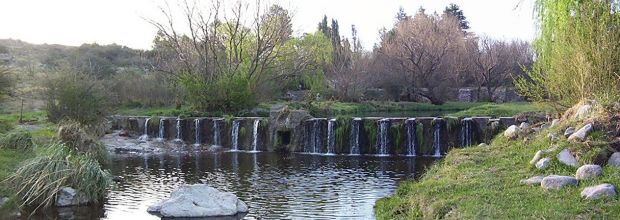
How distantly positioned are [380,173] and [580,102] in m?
5.69

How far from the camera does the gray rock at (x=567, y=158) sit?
8771mm

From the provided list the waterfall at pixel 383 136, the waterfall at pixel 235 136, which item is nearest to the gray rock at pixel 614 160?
the waterfall at pixel 383 136

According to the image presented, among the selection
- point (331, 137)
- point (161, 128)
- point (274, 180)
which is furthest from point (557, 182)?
point (161, 128)

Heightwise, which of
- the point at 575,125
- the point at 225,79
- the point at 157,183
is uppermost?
the point at 225,79

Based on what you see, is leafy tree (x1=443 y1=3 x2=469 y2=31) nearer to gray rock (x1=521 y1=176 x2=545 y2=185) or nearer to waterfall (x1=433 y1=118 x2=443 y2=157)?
waterfall (x1=433 y1=118 x2=443 y2=157)

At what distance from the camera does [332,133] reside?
2245 centimetres

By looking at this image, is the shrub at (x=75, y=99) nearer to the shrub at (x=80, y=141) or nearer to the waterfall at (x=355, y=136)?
the shrub at (x=80, y=141)

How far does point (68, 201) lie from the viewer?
1150cm

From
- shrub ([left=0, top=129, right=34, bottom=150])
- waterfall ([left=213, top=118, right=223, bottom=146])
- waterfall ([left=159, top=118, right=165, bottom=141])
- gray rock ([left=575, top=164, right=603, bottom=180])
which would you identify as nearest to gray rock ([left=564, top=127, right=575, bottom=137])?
gray rock ([left=575, top=164, right=603, bottom=180])

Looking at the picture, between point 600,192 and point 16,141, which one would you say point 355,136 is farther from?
point 600,192

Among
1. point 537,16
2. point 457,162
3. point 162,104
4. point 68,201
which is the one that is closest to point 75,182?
point 68,201

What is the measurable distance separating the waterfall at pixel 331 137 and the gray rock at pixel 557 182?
46.7ft

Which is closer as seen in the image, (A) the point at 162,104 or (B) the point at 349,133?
(B) the point at 349,133

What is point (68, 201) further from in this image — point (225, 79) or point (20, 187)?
point (225, 79)
